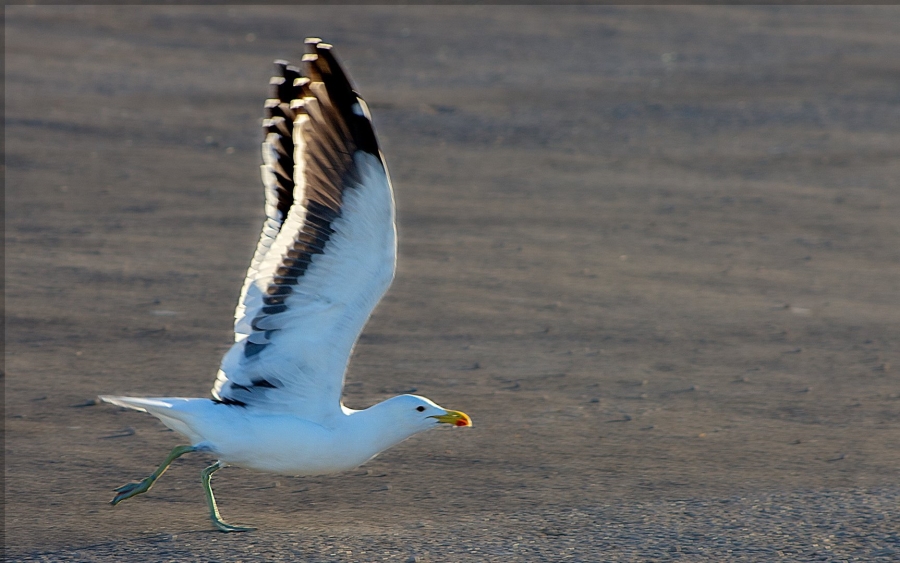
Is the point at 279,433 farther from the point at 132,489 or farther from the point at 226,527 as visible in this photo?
the point at 132,489

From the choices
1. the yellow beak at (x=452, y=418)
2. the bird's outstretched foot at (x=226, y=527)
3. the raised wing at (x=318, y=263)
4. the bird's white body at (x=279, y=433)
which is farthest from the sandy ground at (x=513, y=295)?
the raised wing at (x=318, y=263)

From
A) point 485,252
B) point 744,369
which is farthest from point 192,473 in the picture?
point 485,252

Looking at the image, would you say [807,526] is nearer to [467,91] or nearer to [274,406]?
[274,406]

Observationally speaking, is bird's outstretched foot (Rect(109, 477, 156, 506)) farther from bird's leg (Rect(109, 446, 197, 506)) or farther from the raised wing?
the raised wing

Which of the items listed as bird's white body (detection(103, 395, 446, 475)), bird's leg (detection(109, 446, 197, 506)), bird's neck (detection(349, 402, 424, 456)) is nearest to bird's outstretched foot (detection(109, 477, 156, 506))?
bird's leg (detection(109, 446, 197, 506))

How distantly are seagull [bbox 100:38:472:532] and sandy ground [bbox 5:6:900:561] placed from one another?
1.20ft

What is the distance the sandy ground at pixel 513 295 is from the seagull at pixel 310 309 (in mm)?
367

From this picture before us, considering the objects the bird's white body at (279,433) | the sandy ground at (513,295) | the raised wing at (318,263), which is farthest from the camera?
the sandy ground at (513,295)

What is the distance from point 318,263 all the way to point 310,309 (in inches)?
7.6

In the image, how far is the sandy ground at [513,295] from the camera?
5195mm

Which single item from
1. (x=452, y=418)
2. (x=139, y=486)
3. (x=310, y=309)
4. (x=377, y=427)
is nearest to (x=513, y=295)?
(x=452, y=418)

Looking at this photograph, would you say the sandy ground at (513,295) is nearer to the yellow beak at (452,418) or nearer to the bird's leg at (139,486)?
the bird's leg at (139,486)

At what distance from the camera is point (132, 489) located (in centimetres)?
492

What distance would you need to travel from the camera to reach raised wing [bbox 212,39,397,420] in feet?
15.3
